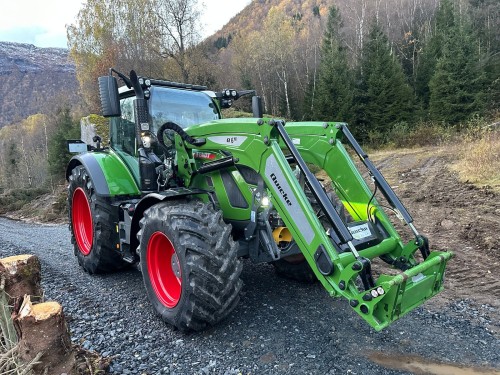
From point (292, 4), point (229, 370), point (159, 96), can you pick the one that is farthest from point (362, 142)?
point (292, 4)

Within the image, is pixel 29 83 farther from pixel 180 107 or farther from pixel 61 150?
pixel 180 107

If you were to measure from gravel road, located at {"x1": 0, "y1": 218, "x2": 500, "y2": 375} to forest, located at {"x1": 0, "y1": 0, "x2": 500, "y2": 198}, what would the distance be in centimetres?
1826

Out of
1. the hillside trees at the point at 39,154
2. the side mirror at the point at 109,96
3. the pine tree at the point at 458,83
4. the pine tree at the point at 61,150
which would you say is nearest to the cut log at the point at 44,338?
the side mirror at the point at 109,96

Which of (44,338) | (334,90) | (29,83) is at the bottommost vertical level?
(44,338)

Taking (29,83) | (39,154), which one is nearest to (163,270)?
(39,154)

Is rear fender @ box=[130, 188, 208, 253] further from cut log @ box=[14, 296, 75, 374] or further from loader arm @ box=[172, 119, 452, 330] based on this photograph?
cut log @ box=[14, 296, 75, 374]

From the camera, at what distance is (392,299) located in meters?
2.63

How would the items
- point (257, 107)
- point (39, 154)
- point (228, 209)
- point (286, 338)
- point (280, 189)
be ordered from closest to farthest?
point (280, 189), point (286, 338), point (228, 209), point (257, 107), point (39, 154)

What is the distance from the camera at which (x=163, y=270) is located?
3.86 metres

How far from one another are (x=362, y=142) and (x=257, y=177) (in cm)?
2168

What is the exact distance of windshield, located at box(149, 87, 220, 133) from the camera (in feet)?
14.9

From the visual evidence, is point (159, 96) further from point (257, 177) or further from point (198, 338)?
point (198, 338)

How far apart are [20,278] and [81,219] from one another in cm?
284

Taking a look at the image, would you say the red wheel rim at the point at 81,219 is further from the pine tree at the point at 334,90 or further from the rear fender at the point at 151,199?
the pine tree at the point at 334,90
